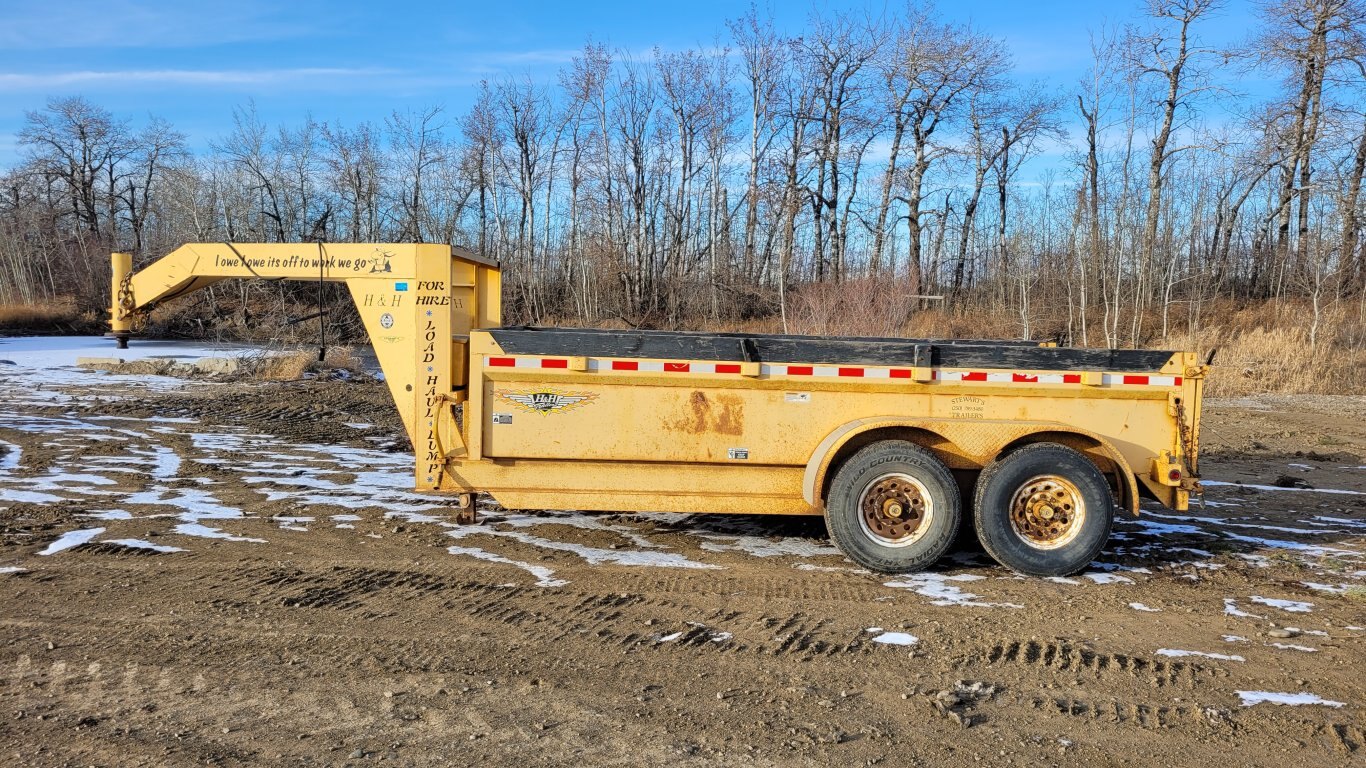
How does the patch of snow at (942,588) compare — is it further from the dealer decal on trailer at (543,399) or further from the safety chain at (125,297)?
the safety chain at (125,297)

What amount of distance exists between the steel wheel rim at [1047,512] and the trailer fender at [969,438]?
317 mm

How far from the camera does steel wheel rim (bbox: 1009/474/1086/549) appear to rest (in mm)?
6242

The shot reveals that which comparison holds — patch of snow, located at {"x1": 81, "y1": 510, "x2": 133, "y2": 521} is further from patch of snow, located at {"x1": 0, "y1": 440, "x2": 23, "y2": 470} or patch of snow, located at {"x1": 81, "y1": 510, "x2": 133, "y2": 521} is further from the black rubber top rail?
the black rubber top rail

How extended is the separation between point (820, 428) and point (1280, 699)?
3021mm

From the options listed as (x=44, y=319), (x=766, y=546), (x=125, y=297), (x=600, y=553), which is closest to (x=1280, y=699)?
(x=766, y=546)

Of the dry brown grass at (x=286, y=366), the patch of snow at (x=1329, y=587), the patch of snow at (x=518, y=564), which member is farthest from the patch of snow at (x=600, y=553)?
the dry brown grass at (x=286, y=366)

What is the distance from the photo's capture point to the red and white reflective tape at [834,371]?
20.4 ft

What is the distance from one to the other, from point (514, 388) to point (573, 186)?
3355 cm

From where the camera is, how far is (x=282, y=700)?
4.10m

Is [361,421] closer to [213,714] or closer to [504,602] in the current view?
[504,602]

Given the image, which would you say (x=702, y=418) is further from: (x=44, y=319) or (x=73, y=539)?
(x=44, y=319)

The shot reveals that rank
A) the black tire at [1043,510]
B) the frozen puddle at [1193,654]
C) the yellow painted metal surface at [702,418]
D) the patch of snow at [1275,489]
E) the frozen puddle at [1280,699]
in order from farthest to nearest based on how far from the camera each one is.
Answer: the patch of snow at [1275,489] → the yellow painted metal surface at [702,418] → the black tire at [1043,510] → the frozen puddle at [1193,654] → the frozen puddle at [1280,699]

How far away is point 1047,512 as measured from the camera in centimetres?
626

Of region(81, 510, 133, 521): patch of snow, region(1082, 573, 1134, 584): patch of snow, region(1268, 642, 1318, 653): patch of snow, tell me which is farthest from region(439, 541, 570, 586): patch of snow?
region(1268, 642, 1318, 653): patch of snow
